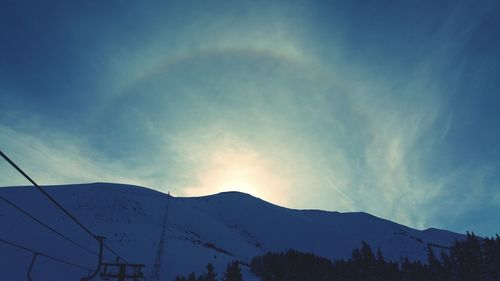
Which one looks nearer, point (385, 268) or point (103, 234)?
point (385, 268)

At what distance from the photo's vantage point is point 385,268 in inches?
2891

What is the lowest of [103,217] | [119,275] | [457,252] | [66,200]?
[119,275]

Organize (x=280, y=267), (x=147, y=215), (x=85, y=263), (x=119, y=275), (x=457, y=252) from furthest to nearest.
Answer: (x=147, y=215) → (x=85, y=263) → (x=280, y=267) → (x=457, y=252) → (x=119, y=275)

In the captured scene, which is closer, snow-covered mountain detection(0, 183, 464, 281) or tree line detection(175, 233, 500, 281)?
tree line detection(175, 233, 500, 281)

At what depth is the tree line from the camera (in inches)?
2517

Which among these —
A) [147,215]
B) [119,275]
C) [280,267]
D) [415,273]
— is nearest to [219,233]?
[147,215]

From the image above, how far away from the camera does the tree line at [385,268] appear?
6394 cm

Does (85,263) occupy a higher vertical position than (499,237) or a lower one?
lower

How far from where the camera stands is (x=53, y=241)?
100 meters

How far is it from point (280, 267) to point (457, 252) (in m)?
37.1

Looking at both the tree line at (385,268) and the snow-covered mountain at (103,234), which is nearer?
the tree line at (385,268)

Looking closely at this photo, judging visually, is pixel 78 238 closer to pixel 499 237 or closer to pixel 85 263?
pixel 85 263

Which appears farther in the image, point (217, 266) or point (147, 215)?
point (147, 215)

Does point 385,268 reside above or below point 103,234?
below
